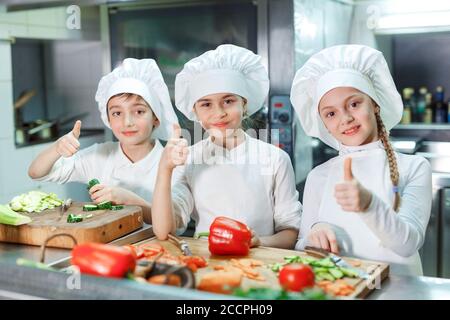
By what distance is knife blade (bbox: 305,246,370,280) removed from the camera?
0.90m

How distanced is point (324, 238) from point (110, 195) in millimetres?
492

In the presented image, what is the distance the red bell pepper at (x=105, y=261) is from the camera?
847 millimetres

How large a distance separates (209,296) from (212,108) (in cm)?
48

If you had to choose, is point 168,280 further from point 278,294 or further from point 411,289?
point 411,289

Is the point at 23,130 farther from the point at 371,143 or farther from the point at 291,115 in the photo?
the point at 371,143

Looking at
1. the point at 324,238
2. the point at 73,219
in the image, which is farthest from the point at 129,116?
the point at 324,238

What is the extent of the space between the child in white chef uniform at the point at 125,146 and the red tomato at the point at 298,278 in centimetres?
52

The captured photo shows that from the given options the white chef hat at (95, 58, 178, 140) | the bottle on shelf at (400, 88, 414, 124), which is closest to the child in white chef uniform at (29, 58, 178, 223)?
the white chef hat at (95, 58, 178, 140)

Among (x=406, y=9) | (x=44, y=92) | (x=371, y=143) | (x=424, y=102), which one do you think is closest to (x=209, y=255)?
(x=371, y=143)

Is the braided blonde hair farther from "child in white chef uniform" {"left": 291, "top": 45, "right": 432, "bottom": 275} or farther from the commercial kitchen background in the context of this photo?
the commercial kitchen background

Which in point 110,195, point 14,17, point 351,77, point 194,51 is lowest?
point 110,195

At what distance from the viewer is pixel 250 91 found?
4.05ft

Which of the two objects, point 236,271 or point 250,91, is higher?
point 250,91

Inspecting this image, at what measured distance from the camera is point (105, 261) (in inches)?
33.6
